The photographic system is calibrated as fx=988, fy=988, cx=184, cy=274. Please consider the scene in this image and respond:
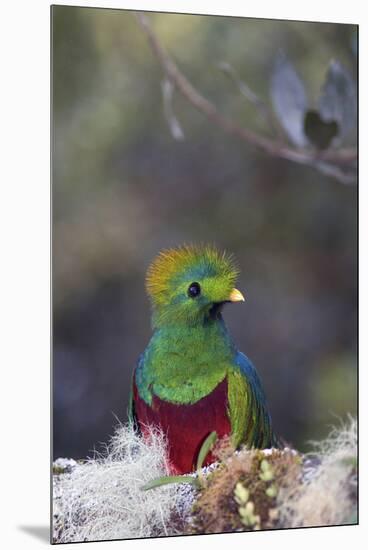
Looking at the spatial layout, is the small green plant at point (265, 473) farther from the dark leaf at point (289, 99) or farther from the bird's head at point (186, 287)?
the dark leaf at point (289, 99)

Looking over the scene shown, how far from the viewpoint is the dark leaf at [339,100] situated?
4004 mm

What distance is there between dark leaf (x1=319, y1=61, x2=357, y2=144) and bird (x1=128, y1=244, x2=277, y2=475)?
2.67 feet

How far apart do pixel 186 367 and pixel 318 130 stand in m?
1.05

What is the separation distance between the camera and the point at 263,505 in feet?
12.8

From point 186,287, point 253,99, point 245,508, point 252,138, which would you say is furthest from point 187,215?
point 245,508

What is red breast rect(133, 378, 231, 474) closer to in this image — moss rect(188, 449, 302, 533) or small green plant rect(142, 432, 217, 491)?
small green plant rect(142, 432, 217, 491)

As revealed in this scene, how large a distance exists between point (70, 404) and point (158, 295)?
53 centimetres

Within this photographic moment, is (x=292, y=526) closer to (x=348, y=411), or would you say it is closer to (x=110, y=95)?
(x=348, y=411)

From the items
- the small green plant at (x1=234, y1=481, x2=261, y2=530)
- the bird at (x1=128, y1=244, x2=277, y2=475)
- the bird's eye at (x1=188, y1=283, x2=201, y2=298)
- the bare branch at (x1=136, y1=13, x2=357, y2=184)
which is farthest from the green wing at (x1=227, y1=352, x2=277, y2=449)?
the bare branch at (x1=136, y1=13, x2=357, y2=184)

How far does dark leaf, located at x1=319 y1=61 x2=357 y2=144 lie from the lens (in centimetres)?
400

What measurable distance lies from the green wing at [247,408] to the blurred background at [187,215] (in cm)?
5

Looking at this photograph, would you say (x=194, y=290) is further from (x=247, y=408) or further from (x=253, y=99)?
(x=253, y=99)

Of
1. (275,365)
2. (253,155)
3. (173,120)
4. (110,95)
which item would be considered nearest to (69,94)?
(110,95)

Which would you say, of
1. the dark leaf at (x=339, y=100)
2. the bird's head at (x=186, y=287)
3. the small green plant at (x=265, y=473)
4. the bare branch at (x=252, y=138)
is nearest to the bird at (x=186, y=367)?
the bird's head at (x=186, y=287)
